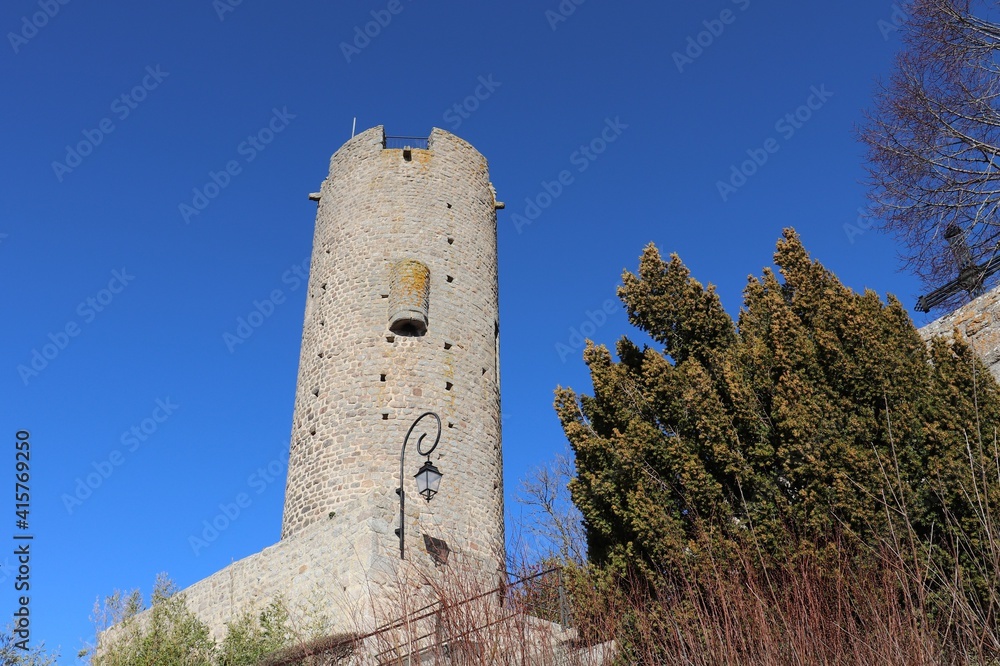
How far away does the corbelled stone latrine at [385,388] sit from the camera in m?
11.6

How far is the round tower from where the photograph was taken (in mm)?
13695

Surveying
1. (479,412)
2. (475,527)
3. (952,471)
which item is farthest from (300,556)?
(952,471)

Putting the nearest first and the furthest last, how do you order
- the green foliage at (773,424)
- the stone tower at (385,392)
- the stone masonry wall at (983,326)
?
1. the green foliage at (773,424)
2. the stone masonry wall at (983,326)
3. the stone tower at (385,392)

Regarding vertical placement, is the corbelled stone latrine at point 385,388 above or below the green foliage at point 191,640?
above

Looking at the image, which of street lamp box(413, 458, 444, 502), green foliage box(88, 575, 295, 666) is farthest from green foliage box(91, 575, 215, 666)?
street lamp box(413, 458, 444, 502)

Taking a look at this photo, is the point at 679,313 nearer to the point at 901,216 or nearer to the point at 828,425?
the point at 828,425

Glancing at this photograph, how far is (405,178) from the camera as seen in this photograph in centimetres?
1706

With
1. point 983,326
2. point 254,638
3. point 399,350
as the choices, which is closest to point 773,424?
point 983,326

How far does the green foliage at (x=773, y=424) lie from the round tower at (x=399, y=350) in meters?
4.24

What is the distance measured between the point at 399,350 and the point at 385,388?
0.83 m

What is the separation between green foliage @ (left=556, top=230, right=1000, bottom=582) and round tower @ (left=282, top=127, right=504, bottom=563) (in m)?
4.24

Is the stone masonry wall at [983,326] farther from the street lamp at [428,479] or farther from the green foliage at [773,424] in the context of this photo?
the street lamp at [428,479]

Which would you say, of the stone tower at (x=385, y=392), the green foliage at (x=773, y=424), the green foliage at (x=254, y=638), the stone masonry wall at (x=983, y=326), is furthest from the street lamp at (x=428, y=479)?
the stone masonry wall at (x=983, y=326)

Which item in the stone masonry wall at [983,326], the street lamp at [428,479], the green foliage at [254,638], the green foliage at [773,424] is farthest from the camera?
the street lamp at [428,479]
